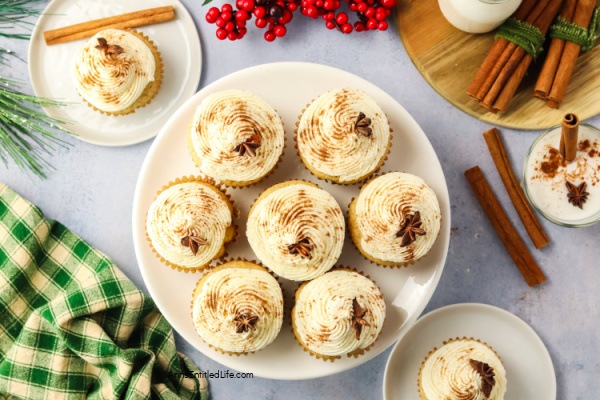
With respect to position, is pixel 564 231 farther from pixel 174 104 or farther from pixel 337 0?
pixel 174 104

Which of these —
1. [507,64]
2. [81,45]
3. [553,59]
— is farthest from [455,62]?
[81,45]

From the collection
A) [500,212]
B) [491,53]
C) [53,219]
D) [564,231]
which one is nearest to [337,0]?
[491,53]

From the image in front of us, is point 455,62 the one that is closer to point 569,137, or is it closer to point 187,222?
point 569,137

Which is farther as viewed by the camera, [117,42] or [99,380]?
[99,380]

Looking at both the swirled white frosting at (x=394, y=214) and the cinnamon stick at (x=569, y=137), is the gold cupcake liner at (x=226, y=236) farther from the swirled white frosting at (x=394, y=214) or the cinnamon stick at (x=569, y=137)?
the cinnamon stick at (x=569, y=137)

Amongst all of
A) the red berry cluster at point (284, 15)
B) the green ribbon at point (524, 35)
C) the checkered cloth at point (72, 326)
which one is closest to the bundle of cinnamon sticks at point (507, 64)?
the green ribbon at point (524, 35)

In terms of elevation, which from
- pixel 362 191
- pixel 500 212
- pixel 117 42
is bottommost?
pixel 500 212
